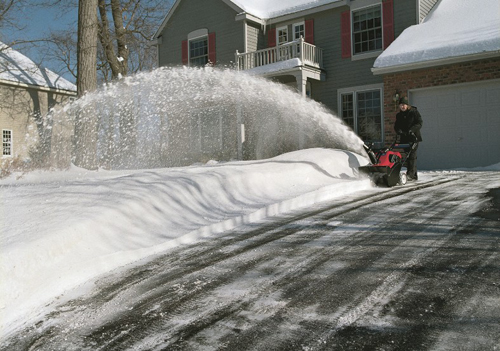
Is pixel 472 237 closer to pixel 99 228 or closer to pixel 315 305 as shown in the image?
pixel 315 305

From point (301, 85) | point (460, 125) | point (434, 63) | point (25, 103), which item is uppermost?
point (25, 103)

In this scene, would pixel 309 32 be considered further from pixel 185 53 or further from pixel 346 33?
pixel 185 53

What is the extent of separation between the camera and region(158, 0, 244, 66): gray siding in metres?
19.4

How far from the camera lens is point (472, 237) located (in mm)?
4305

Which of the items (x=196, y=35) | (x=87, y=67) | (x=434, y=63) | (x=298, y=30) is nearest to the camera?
(x=434, y=63)

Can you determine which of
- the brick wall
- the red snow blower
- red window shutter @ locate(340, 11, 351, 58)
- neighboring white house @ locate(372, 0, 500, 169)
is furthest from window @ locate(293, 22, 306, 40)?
the red snow blower

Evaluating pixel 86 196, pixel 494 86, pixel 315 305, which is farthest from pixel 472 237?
pixel 494 86

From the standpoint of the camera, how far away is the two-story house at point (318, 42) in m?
15.9

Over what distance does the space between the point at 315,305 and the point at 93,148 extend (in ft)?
39.8

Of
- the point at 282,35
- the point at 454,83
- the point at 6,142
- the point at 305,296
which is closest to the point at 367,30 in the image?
the point at 282,35

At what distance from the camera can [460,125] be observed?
12500mm

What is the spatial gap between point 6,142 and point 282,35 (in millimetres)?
15468

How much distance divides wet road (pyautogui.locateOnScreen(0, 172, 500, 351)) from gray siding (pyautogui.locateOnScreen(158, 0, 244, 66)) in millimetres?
15954

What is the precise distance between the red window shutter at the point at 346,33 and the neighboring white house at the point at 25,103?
1463 cm
